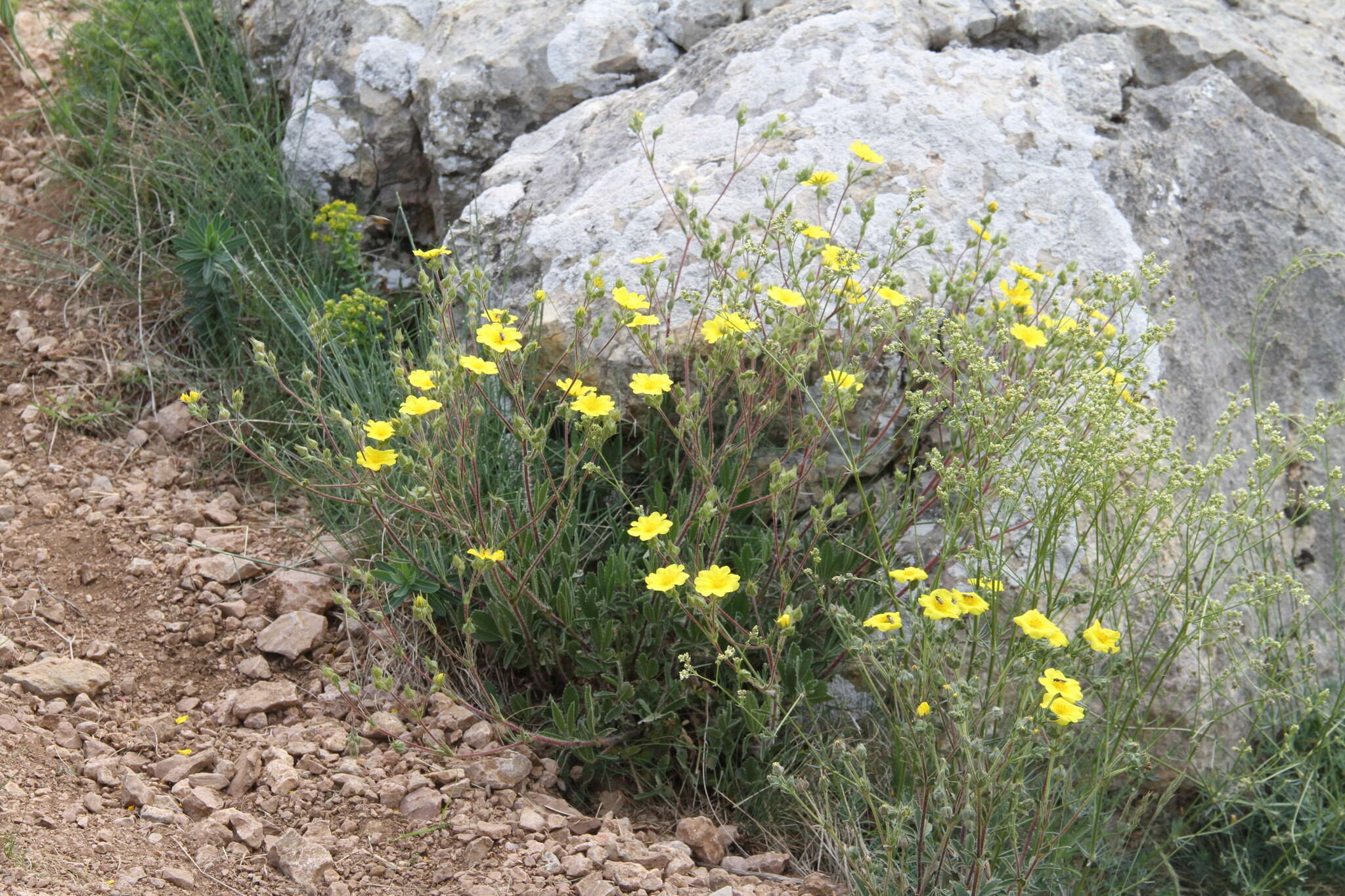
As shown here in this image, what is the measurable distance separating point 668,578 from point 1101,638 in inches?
30.0

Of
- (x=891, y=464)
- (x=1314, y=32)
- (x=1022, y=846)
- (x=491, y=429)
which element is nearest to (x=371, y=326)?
(x=491, y=429)

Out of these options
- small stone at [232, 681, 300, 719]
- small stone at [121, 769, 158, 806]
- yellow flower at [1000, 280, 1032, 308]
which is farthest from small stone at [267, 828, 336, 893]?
yellow flower at [1000, 280, 1032, 308]

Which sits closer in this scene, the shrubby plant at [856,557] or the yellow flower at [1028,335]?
the shrubby plant at [856,557]

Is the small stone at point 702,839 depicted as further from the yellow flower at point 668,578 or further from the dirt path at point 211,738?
the yellow flower at point 668,578

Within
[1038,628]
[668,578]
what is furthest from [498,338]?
[1038,628]

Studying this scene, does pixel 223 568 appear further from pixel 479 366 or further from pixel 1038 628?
pixel 1038 628

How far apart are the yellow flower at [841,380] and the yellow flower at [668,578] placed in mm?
469

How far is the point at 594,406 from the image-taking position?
2260 millimetres

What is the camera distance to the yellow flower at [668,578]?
6.72 feet

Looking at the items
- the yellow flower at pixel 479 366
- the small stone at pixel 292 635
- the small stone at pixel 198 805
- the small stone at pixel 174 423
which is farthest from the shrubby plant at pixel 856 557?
the small stone at pixel 174 423

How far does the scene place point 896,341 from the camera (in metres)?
2.34

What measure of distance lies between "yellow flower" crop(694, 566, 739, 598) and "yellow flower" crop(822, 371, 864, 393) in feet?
1.39

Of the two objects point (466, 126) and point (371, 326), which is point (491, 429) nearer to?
point (371, 326)

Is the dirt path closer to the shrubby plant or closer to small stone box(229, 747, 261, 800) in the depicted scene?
small stone box(229, 747, 261, 800)
